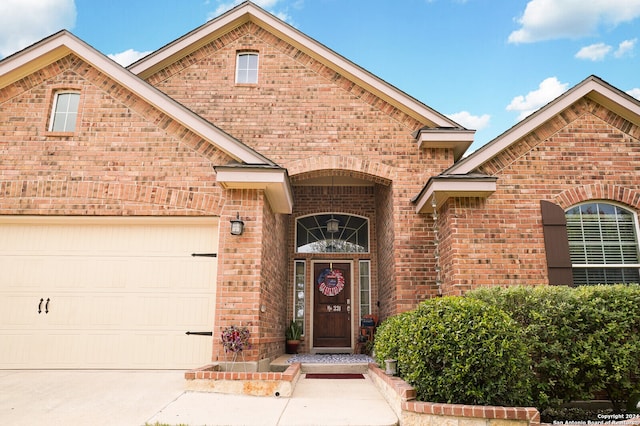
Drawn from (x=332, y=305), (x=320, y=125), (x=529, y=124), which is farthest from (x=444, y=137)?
(x=332, y=305)

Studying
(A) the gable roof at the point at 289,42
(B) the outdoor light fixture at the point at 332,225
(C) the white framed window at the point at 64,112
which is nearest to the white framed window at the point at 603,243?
(A) the gable roof at the point at 289,42

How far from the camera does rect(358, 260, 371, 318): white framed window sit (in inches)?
442

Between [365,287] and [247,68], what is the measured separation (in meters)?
6.22

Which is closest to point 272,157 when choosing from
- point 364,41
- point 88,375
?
point 88,375

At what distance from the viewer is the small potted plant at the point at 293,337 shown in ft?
34.3

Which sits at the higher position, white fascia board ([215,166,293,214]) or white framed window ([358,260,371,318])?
white fascia board ([215,166,293,214])

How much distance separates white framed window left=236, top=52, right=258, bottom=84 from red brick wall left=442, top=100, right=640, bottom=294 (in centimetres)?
538

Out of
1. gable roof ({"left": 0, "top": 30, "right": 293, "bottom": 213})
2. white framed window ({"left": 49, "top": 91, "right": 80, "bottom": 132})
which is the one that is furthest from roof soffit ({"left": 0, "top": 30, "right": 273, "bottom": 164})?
white framed window ({"left": 49, "top": 91, "right": 80, "bottom": 132})

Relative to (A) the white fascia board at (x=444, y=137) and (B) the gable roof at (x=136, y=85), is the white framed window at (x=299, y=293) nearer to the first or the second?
(B) the gable roof at (x=136, y=85)

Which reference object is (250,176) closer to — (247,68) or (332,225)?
(247,68)

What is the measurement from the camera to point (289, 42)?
9961 mm

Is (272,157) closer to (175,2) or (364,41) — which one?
(175,2)

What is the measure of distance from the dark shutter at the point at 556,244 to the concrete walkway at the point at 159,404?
3.62 meters

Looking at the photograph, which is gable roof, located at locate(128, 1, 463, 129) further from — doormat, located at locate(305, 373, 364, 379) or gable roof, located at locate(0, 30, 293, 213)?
doormat, located at locate(305, 373, 364, 379)
